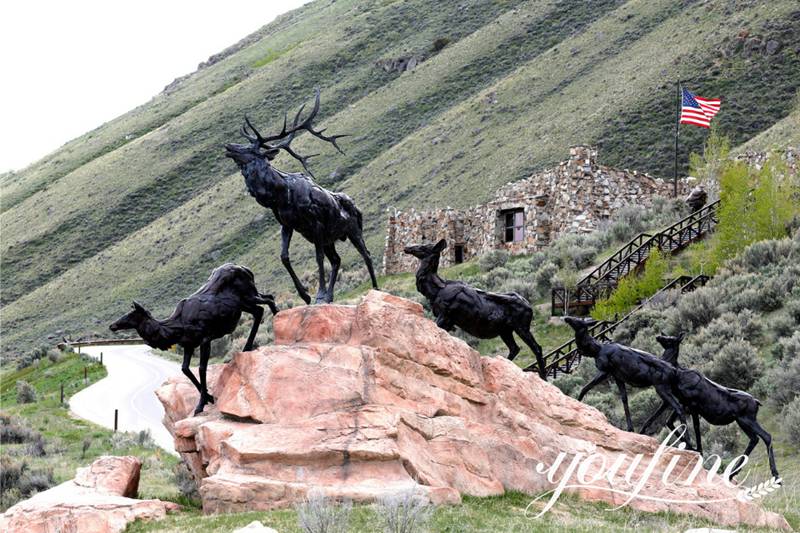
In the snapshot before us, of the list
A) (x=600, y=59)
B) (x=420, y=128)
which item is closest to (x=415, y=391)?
(x=600, y=59)

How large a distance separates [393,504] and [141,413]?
23634 mm

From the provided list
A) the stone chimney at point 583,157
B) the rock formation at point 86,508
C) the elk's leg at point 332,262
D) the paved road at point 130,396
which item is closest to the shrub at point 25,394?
the paved road at point 130,396

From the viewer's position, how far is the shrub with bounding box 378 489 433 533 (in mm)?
9781

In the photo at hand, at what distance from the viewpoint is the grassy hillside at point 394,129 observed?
62219 mm

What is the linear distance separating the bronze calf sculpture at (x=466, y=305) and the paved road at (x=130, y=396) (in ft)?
40.7

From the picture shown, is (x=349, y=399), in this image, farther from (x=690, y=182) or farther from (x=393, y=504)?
(x=690, y=182)

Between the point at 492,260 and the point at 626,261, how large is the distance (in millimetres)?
8151

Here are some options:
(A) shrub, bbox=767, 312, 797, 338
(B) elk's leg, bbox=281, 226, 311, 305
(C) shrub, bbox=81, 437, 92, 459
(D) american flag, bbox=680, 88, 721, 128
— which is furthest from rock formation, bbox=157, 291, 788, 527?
(D) american flag, bbox=680, 88, 721, 128

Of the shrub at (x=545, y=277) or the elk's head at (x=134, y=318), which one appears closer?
the elk's head at (x=134, y=318)

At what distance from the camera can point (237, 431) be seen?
41.3 ft

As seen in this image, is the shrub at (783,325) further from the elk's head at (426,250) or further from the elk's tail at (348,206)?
the elk's tail at (348,206)

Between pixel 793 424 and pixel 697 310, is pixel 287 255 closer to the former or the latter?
pixel 793 424

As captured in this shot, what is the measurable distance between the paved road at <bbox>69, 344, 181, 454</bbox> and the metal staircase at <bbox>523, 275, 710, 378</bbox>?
10.1m

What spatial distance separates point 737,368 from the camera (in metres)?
21.9
